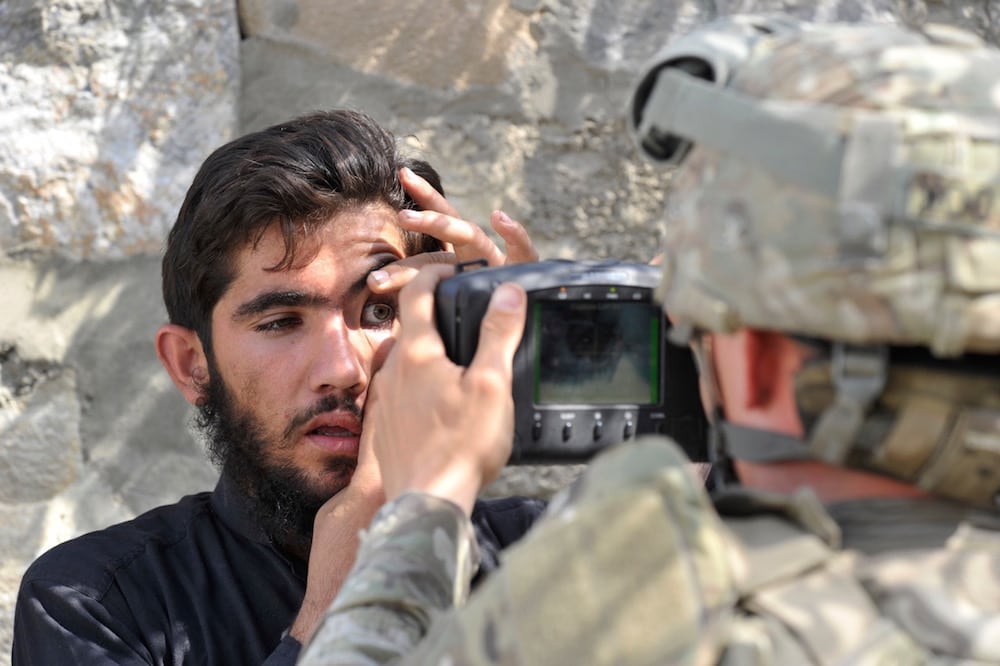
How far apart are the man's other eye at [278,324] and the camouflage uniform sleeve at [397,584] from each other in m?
0.93

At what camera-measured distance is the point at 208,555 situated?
82.5 inches

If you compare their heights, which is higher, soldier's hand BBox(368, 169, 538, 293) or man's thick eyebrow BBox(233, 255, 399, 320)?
soldier's hand BBox(368, 169, 538, 293)

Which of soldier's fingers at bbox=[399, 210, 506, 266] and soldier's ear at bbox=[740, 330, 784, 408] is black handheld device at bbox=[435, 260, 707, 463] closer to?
soldier's ear at bbox=[740, 330, 784, 408]

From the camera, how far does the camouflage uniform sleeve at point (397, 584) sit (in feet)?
3.61

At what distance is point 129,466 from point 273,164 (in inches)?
28.9

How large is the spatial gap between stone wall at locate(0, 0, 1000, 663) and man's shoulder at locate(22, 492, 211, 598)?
31cm

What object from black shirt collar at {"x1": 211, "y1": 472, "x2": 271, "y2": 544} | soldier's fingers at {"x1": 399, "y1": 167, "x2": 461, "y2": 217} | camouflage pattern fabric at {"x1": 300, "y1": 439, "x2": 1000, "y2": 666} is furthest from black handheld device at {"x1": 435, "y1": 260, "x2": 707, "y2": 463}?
black shirt collar at {"x1": 211, "y1": 472, "x2": 271, "y2": 544}

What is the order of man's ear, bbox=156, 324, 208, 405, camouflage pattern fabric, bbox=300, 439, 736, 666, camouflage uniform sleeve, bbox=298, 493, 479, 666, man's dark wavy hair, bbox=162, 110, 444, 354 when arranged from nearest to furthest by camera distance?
1. camouflage pattern fabric, bbox=300, 439, 736, 666
2. camouflage uniform sleeve, bbox=298, 493, 479, 666
3. man's dark wavy hair, bbox=162, 110, 444, 354
4. man's ear, bbox=156, 324, 208, 405

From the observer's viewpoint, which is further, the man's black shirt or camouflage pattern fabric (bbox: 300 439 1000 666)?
the man's black shirt

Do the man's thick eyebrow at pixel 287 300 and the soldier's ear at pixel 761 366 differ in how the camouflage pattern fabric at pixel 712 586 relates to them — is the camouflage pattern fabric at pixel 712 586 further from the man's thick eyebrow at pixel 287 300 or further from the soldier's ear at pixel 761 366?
the man's thick eyebrow at pixel 287 300

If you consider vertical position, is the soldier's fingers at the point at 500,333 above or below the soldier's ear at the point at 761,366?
below

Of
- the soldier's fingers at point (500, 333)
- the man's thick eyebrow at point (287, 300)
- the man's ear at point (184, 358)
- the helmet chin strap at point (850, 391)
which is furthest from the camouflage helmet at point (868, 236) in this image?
the man's ear at point (184, 358)

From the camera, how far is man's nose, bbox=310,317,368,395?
2004 mm

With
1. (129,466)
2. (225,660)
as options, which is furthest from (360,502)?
(129,466)
